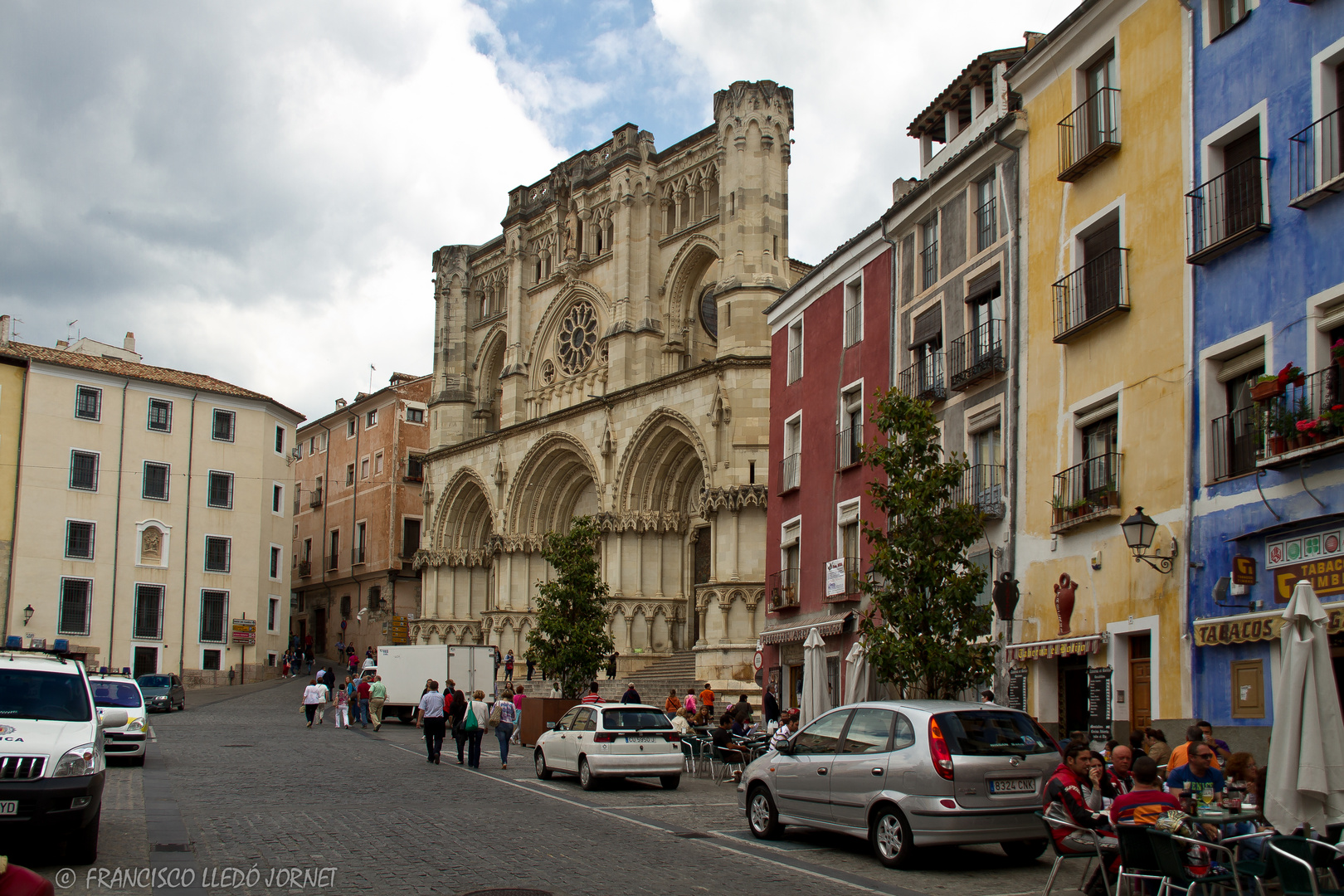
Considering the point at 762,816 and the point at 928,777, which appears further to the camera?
the point at 762,816

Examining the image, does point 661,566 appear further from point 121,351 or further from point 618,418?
point 121,351

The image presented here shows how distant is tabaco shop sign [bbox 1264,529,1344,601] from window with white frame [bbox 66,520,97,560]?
1799 inches

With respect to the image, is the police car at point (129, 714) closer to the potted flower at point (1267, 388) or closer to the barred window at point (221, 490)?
the potted flower at point (1267, 388)

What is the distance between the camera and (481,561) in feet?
165

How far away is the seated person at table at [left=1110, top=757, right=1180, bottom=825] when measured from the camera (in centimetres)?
923

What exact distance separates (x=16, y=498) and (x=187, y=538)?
6.53m

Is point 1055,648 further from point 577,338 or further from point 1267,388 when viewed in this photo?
point 577,338

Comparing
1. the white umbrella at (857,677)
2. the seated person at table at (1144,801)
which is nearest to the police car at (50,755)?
the seated person at table at (1144,801)

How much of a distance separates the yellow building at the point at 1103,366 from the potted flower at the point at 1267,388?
1.78 meters

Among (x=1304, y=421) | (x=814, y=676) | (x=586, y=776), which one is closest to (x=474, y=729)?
(x=586, y=776)

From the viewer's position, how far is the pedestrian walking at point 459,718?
22.2 meters

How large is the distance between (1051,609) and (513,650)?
1176 inches

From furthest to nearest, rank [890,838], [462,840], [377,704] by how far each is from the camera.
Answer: [377,704] < [462,840] < [890,838]

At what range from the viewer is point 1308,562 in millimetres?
12992
